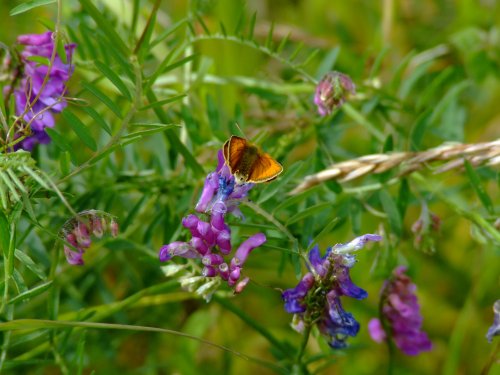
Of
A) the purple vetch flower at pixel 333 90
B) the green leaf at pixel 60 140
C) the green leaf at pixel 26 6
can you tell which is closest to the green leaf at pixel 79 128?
the green leaf at pixel 60 140

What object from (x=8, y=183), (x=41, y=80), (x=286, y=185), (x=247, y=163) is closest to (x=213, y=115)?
(x=286, y=185)

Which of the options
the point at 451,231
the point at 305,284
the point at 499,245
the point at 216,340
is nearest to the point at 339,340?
the point at 305,284

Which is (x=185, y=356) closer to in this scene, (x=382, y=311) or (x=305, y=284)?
(x=382, y=311)

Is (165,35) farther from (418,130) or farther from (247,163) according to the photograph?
(418,130)

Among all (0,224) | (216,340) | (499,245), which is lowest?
(216,340)

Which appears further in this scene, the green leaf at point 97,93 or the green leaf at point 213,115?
the green leaf at point 213,115

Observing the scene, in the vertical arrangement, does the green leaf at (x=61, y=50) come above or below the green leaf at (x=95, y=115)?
above

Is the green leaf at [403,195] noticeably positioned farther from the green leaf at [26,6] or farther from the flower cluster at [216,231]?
the green leaf at [26,6]

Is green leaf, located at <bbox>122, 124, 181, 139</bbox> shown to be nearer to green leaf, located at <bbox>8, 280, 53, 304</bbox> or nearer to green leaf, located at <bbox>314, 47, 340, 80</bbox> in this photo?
green leaf, located at <bbox>8, 280, 53, 304</bbox>
